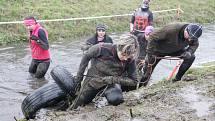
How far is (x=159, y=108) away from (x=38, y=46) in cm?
417

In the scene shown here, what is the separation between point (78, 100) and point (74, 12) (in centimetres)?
1186

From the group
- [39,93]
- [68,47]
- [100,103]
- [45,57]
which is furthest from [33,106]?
[68,47]

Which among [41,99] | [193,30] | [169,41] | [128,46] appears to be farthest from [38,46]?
[128,46]

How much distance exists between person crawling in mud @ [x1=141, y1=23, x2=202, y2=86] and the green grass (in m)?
7.06

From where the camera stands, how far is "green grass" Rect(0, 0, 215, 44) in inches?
637

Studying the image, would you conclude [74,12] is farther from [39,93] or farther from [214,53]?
[39,93]

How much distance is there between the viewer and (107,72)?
23.7ft

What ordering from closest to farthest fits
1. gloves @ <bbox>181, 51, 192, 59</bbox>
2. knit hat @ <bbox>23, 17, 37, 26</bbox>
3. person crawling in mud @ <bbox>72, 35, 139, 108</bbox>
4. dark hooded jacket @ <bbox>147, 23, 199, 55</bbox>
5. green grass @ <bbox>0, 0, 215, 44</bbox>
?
person crawling in mud @ <bbox>72, 35, 139, 108</bbox>, dark hooded jacket @ <bbox>147, 23, 199, 55</bbox>, gloves @ <bbox>181, 51, 192, 59</bbox>, knit hat @ <bbox>23, 17, 37, 26</bbox>, green grass @ <bbox>0, 0, 215, 44</bbox>

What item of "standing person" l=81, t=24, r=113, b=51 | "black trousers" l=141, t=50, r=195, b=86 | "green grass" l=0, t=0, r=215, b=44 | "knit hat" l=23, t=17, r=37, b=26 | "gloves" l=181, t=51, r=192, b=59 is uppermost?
"knit hat" l=23, t=17, r=37, b=26

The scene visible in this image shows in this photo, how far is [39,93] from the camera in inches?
300

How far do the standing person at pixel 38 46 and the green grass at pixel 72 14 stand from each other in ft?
15.4

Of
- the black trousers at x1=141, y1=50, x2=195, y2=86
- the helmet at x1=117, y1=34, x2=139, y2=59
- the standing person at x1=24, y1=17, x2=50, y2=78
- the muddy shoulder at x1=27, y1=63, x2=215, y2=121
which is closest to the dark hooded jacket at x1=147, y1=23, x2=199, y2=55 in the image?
the black trousers at x1=141, y1=50, x2=195, y2=86

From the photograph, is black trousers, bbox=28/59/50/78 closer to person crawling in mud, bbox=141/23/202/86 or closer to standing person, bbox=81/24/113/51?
standing person, bbox=81/24/113/51

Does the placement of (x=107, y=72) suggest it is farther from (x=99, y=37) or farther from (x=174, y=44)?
(x=99, y=37)
